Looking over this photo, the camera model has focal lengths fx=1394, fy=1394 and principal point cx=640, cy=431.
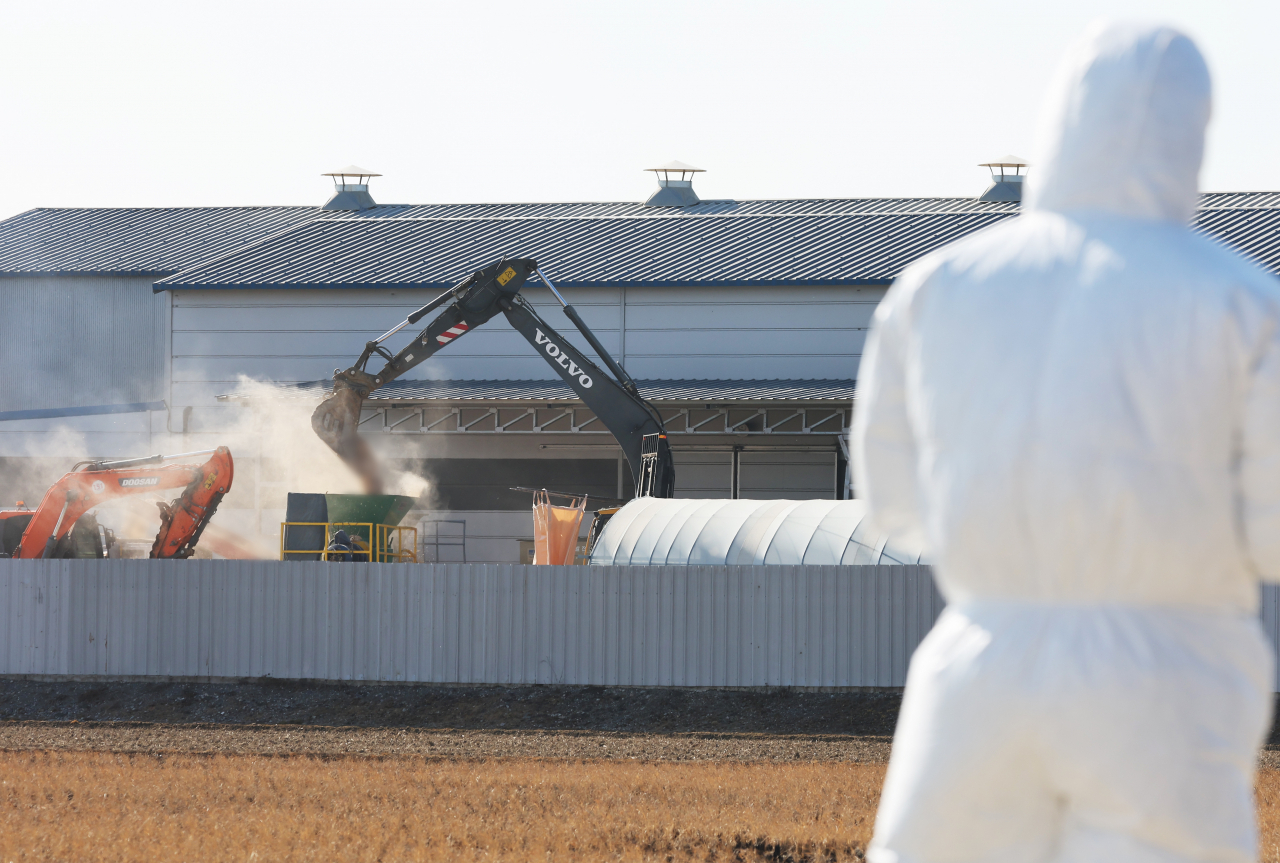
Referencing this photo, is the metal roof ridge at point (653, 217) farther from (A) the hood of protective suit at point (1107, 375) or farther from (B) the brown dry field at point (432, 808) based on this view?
(A) the hood of protective suit at point (1107, 375)

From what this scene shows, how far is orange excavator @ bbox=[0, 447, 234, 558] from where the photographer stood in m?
21.9

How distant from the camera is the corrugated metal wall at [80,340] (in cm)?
3778

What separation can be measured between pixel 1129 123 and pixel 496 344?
95.9 feet

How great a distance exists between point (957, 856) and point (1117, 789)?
1.26 ft

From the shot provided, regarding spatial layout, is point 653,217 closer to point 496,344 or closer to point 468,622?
point 496,344

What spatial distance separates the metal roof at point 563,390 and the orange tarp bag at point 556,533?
19.8ft

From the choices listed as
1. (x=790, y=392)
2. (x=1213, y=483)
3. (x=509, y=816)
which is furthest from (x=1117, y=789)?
(x=790, y=392)

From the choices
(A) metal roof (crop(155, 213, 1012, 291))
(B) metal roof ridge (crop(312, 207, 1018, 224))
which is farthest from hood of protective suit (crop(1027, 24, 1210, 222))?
(B) metal roof ridge (crop(312, 207, 1018, 224))

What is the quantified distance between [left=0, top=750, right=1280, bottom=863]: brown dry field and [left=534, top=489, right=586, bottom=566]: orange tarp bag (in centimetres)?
888

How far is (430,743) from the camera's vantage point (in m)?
15.1

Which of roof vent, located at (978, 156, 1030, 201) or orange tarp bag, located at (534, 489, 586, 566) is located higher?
roof vent, located at (978, 156, 1030, 201)

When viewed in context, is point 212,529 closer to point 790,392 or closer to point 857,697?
point 790,392

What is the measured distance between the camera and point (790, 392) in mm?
28422

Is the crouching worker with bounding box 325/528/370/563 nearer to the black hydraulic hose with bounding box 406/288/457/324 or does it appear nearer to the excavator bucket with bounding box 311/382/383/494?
the excavator bucket with bounding box 311/382/383/494
